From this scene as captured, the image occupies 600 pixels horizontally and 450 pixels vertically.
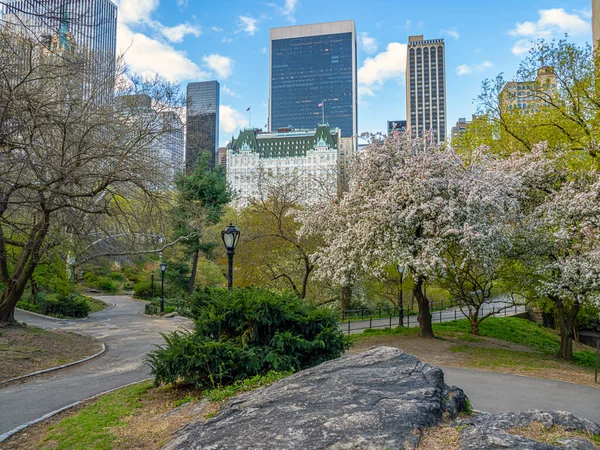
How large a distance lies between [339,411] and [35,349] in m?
12.3

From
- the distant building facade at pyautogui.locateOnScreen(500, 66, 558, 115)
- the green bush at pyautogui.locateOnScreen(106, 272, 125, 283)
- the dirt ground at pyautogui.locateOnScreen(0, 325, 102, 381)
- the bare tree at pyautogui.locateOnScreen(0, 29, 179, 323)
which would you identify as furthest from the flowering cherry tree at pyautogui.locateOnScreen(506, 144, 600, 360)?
the green bush at pyautogui.locateOnScreen(106, 272, 125, 283)

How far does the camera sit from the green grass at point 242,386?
21.4 feet

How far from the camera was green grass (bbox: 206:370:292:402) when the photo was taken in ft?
21.4

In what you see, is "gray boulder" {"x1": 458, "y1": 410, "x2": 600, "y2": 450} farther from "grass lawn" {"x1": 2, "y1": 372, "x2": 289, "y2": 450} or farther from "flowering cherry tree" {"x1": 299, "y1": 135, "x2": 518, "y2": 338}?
"flowering cherry tree" {"x1": 299, "y1": 135, "x2": 518, "y2": 338}

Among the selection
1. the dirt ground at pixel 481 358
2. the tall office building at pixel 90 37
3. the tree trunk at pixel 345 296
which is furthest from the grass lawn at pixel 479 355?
the tall office building at pixel 90 37

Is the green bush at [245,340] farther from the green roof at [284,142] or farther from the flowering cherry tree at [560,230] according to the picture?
the green roof at [284,142]

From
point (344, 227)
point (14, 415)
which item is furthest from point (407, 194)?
point (14, 415)

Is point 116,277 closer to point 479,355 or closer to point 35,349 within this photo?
point 35,349

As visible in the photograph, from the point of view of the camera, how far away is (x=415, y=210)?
527 inches

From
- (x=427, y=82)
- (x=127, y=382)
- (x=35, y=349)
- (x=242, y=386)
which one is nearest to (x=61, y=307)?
(x=35, y=349)

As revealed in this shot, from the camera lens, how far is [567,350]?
15.7 metres

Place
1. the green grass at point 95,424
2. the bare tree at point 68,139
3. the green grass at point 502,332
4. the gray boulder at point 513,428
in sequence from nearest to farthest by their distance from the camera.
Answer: the gray boulder at point 513,428 < the green grass at point 95,424 < the bare tree at point 68,139 < the green grass at point 502,332

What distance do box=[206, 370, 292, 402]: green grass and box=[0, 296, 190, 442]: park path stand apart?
2961mm

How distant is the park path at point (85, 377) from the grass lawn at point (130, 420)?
736 mm
